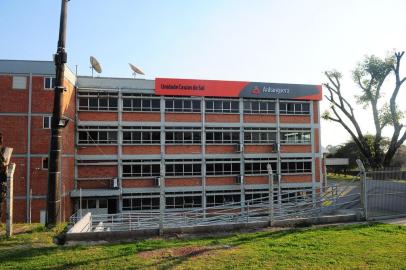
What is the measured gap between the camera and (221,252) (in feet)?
25.3

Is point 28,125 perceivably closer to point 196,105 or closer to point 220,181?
point 196,105

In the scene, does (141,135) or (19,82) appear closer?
(19,82)

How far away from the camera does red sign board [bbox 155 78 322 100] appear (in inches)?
1272

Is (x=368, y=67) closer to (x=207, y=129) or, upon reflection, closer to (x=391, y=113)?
(x=391, y=113)

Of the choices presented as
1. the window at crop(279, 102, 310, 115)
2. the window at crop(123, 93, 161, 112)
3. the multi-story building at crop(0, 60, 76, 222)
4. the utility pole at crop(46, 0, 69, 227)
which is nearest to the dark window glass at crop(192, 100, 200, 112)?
the window at crop(123, 93, 161, 112)

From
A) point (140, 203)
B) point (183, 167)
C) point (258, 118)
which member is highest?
point (258, 118)

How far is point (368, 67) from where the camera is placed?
35156 mm

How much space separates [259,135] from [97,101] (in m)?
14.3

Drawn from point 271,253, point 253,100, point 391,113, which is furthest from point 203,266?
point 391,113

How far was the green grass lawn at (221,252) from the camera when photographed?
686 cm

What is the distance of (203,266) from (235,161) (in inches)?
1061

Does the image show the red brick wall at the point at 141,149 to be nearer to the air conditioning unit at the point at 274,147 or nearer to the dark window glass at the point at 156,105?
the dark window glass at the point at 156,105

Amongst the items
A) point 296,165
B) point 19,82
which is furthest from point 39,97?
point 296,165

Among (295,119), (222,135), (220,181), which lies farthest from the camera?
(295,119)
